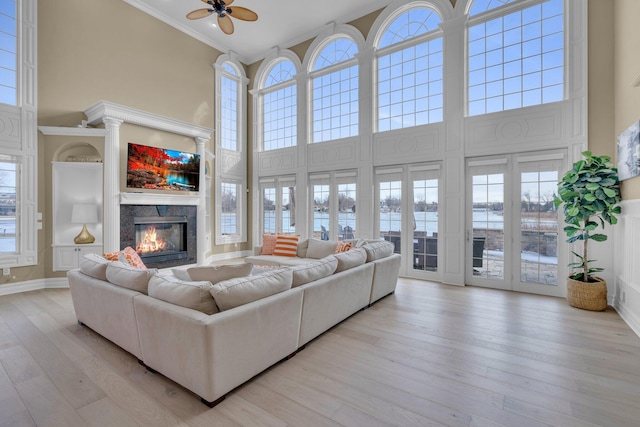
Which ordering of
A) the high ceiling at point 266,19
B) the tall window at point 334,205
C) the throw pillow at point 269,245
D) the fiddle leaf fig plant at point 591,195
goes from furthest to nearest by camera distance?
1. the tall window at point 334,205
2. the high ceiling at point 266,19
3. the throw pillow at point 269,245
4. the fiddle leaf fig plant at point 591,195

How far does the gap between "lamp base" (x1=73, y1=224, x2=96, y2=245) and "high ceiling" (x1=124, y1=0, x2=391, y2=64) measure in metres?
4.77

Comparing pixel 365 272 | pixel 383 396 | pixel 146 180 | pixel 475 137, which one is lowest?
pixel 383 396

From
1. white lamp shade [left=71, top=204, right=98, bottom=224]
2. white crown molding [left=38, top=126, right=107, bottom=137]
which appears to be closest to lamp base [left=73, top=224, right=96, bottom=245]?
white lamp shade [left=71, top=204, right=98, bottom=224]

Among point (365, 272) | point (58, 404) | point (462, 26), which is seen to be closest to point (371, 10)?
point (462, 26)

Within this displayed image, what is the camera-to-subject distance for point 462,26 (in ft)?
17.6

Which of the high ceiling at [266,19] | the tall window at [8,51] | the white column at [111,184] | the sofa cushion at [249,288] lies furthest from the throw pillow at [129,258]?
the high ceiling at [266,19]

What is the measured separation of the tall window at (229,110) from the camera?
8148 millimetres

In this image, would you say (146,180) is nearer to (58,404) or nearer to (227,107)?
(227,107)

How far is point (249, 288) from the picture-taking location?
92.6 inches

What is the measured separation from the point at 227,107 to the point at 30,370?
7172mm

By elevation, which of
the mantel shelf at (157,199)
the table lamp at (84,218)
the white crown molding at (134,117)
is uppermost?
the white crown molding at (134,117)

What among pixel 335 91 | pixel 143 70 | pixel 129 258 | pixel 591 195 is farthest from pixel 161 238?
pixel 591 195

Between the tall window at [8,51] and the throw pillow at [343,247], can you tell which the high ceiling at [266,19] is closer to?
the tall window at [8,51]

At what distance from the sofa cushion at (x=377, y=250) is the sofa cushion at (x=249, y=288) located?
1679 millimetres
